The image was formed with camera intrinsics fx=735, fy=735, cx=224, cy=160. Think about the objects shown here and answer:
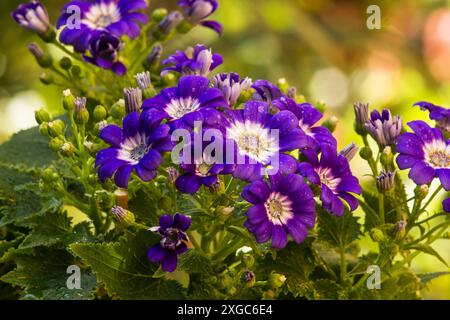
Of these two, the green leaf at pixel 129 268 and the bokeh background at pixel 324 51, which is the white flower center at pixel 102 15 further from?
the bokeh background at pixel 324 51

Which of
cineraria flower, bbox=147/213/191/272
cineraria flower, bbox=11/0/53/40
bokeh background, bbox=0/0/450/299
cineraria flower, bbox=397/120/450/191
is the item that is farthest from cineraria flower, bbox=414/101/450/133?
bokeh background, bbox=0/0/450/299

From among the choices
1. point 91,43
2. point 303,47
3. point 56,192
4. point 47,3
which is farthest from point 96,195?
point 303,47

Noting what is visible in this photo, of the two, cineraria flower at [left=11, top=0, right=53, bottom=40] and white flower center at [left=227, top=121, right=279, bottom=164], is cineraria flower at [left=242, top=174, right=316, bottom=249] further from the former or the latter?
cineraria flower at [left=11, top=0, right=53, bottom=40]

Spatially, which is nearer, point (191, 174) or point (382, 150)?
point (191, 174)

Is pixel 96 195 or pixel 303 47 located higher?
pixel 303 47

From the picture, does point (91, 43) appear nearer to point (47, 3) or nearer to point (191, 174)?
point (191, 174)

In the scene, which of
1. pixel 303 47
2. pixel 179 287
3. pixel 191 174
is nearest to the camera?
pixel 191 174

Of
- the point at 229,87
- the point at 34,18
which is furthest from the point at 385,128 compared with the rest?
the point at 34,18

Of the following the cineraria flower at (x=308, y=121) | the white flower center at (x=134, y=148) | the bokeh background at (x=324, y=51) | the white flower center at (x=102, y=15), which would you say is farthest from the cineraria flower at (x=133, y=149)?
the bokeh background at (x=324, y=51)
